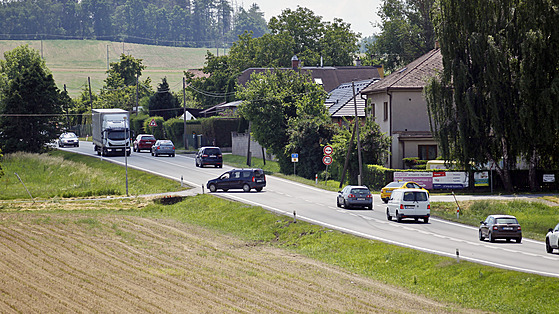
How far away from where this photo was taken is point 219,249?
32.1 m

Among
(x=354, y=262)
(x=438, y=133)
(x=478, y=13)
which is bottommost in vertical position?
(x=354, y=262)

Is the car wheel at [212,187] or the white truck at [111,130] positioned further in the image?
the white truck at [111,130]

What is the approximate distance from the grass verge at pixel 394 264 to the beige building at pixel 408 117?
759 inches

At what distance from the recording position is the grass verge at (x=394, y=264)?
21.6 meters

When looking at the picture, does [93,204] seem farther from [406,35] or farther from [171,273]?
[406,35]

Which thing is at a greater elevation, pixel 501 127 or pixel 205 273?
pixel 501 127

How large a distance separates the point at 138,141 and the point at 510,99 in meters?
47.2

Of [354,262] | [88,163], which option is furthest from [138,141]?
[354,262]

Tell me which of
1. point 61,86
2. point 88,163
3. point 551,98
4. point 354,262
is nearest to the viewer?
point 354,262

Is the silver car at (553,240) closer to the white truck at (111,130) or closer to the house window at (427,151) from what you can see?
the house window at (427,151)

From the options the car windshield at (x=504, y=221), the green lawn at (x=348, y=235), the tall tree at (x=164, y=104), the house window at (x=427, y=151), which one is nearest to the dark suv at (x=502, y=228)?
the car windshield at (x=504, y=221)

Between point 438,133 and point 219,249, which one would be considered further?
point 438,133

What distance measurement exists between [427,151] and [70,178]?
103 feet

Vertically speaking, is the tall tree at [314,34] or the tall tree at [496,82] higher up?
the tall tree at [314,34]
